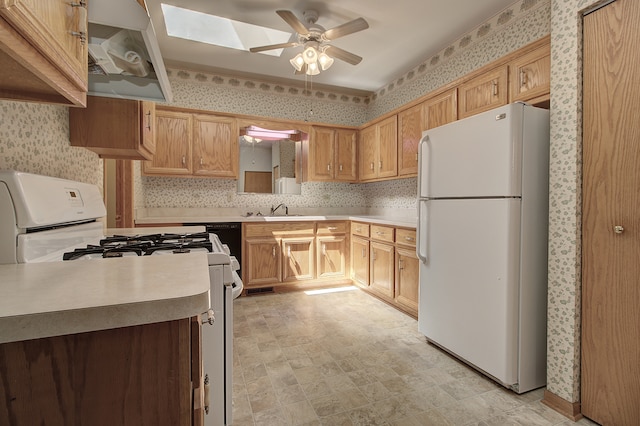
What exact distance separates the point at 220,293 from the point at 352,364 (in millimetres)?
1206

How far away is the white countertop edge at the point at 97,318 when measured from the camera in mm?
444

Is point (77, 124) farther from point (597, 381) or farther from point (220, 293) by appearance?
point (597, 381)

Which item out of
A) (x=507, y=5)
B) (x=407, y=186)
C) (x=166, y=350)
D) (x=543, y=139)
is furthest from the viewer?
(x=407, y=186)

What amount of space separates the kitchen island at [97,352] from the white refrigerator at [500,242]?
5.64ft

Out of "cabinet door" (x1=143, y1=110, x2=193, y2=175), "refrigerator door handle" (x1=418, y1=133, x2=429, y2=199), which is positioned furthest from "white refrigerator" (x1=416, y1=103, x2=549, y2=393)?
"cabinet door" (x1=143, y1=110, x2=193, y2=175)

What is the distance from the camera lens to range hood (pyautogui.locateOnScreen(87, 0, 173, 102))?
3.09 ft

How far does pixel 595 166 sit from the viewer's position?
1.49m

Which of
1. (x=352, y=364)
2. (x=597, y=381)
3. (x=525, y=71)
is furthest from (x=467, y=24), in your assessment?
(x=352, y=364)

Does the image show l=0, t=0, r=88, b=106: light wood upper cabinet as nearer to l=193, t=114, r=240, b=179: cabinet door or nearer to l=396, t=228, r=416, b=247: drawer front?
l=396, t=228, r=416, b=247: drawer front

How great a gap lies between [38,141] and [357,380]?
1.97 meters

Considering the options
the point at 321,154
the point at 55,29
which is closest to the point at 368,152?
the point at 321,154

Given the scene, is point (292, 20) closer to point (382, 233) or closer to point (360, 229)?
point (382, 233)

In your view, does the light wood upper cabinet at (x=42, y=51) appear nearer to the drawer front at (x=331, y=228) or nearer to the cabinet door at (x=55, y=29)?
the cabinet door at (x=55, y=29)

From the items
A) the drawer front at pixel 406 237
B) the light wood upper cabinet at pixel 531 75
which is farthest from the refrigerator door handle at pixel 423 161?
the light wood upper cabinet at pixel 531 75
